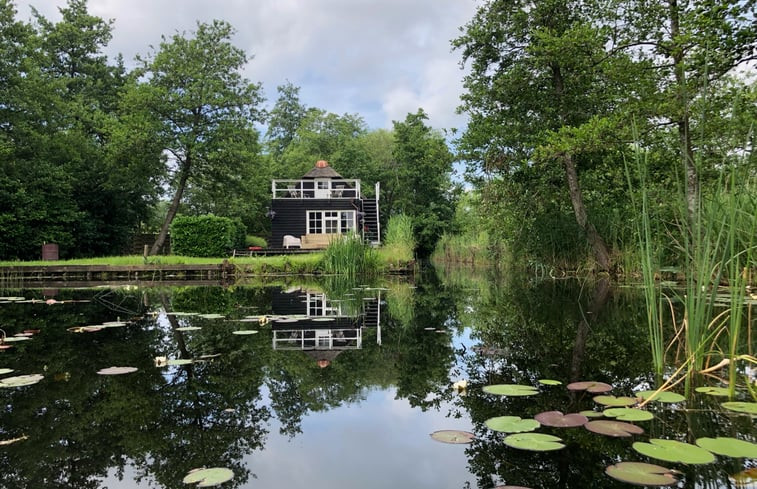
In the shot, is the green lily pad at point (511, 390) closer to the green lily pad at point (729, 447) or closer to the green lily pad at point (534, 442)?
the green lily pad at point (534, 442)

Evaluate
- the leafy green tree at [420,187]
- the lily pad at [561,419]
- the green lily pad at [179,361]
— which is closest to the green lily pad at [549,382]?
the lily pad at [561,419]

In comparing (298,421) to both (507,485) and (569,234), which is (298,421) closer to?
(507,485)

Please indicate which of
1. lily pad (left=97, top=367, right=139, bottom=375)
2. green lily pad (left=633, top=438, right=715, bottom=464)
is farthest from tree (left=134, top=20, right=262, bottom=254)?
green lily pad (left=633, top=438, right=715, bottom=464)

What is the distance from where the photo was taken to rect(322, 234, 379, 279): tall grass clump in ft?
38.7

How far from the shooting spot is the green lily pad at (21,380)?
2.56m

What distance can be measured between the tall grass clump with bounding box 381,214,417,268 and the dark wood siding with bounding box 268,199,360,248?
8664 mm

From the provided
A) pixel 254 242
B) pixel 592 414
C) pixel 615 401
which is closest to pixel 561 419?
pixel 592 414

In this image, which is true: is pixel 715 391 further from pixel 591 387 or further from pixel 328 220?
pixel 328 220

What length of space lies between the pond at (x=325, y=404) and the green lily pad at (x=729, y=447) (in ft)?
0.09

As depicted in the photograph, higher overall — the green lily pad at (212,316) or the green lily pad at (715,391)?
the green lily pad at (212,316)

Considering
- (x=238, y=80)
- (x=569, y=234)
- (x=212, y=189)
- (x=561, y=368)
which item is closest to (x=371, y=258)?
(x=569, y=234)

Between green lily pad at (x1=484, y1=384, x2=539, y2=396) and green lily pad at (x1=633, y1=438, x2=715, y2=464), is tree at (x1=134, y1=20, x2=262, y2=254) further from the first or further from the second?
green lily pad at (x1=633, y1=438, x2=715, y2=464)

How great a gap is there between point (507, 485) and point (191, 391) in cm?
174

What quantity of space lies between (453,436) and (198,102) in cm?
2060
